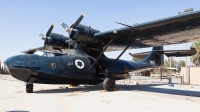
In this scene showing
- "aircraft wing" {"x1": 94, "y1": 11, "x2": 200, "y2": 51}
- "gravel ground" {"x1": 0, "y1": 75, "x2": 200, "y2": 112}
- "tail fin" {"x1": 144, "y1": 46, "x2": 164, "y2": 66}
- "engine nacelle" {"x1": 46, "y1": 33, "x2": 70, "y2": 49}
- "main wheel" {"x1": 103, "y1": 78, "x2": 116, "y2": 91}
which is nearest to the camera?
"gravel ground" {"x1": 0, "y1": 75, "x2": 200, "y2": 112}

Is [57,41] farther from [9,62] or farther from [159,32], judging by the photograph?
[159,32]

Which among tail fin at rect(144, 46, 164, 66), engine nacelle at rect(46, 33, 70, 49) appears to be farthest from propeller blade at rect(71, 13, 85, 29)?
tail fin at rect(144, 46, 164, 66)

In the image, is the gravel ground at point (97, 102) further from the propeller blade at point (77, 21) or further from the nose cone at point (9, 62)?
the propeller blade at point (77, 21)

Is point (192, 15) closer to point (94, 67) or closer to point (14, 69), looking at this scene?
point (94, 67)


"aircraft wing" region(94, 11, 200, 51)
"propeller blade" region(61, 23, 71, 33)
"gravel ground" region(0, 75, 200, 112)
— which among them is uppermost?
"propeller blade" region(61, 23, 71, 33)

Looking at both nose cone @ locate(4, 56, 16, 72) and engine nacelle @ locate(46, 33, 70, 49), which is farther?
engine nacelle @ locate(46, 33, 70, 49)

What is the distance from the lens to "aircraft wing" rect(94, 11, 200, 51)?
10312 millimetres

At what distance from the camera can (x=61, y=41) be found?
18.3 metres

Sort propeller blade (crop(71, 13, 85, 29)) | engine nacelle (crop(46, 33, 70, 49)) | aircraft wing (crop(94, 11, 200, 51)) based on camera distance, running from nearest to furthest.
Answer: aircraft wing (crop(94, 11, 200, 51)), propeller blade (crop(71, 13, 85, 29)), engine nacelle (crop(46, 33, 70, 49))

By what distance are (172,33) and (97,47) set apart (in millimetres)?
6385

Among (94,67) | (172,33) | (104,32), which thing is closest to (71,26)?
(104,32)

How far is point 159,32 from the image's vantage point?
12.7m

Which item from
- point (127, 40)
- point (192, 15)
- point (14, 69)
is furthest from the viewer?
point (127, 40)

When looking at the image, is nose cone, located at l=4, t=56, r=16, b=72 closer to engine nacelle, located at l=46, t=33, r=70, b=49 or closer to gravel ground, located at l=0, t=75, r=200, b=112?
gravel ground, located at l=0, t=75, r=200, b=112
